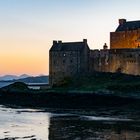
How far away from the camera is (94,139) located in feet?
86.8

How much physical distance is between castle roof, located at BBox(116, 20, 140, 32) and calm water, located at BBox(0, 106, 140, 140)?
24.0 metres

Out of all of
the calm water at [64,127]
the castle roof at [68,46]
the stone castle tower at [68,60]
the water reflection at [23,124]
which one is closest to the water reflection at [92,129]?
the calm water at [64,127]

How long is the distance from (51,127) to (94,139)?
6318 millimetres

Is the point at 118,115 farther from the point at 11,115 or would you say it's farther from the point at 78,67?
the point at 78,67

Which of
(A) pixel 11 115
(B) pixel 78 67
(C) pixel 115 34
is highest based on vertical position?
(C) pixel 115 34

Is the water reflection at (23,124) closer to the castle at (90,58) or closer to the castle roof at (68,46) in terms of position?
the castle at (90,58)

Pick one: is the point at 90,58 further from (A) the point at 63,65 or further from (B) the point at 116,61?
(B) the point at 116,61

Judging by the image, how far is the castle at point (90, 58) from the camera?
54.8 m

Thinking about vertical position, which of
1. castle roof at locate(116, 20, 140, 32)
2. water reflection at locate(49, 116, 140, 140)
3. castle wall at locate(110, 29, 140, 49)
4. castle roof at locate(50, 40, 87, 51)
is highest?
castle roof at locate(116, 20, 140, 32)

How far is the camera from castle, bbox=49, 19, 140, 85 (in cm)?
5478

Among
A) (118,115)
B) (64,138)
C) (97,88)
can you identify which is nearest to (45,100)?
(97,88)

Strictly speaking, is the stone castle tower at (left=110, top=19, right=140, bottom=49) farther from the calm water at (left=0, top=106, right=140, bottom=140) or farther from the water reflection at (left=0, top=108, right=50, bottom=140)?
the calm water at (left=0, top=106, right=140, bottom=140)

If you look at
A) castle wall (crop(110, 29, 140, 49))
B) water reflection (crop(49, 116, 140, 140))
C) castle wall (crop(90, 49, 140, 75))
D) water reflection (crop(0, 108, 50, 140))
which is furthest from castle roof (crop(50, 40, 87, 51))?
water reflection (crop(49, 116, 140, 140))

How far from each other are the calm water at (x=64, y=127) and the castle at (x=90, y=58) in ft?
51.4
